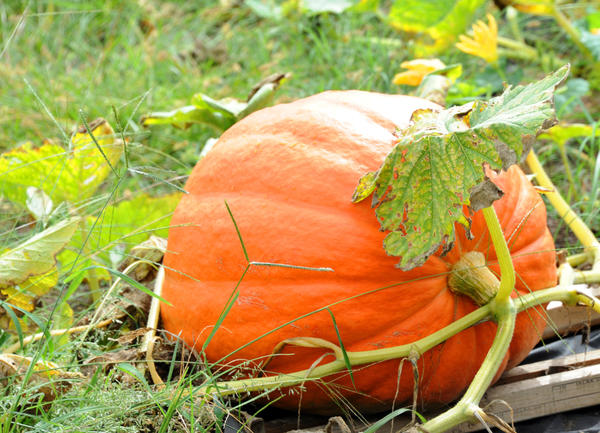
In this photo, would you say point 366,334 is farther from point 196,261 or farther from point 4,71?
point 4,71

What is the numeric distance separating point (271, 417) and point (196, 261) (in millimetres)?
390

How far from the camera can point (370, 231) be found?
4.57 feet

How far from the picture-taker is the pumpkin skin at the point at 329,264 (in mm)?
1397

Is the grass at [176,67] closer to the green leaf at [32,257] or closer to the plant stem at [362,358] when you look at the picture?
the green leaf at [32,257]

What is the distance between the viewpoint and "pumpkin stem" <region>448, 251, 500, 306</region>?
4.66 feet

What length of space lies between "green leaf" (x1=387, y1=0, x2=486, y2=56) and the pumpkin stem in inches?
65.4

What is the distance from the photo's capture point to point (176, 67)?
138 inches

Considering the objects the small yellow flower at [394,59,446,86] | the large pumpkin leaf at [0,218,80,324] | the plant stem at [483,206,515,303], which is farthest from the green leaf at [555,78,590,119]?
the large pumpkin leaf at [0,218,80,324]

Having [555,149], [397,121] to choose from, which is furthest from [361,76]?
[397,121]

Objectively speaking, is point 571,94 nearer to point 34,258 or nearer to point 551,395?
point 551,395

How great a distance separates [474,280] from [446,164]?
29 cm

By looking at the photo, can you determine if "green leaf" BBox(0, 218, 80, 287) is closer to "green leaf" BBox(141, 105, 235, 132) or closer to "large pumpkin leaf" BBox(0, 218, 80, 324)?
"large pumpkin leaf" BBox(0, 218, 80, 324)

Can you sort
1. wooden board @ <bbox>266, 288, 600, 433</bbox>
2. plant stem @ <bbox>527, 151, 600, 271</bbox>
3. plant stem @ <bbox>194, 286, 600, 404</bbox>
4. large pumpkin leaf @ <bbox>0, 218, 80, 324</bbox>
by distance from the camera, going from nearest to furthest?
1. plant stem @ <bbox>194, 286, 600, 404</bbox>
2. wooden board @ <bbox>266, 288, 600, 433</bbox>
3. large pumpkin leaf @ <bbox>0, 218, 80, 324</bbox>
4. plant stem @ <bbox>527, 151, 600, 271</bbox>

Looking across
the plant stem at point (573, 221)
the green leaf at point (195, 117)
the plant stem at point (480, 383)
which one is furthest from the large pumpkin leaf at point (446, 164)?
the green leaf at point (195, 117)
